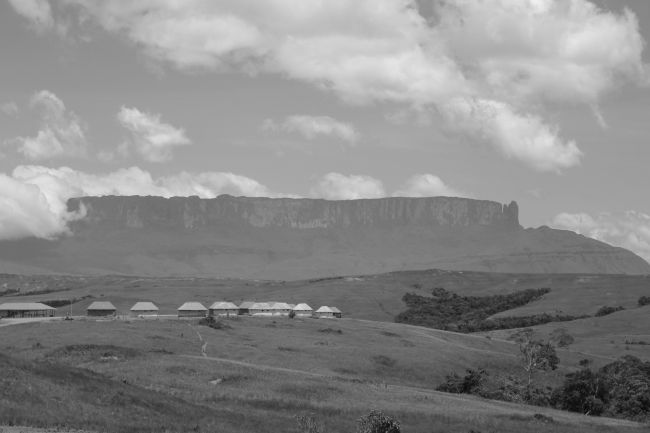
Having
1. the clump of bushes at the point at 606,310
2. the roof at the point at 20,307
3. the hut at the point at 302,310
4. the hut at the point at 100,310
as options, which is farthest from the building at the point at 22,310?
the clump of bushes at the point at 606,310

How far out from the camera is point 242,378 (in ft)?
205

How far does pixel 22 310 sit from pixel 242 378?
9973cm

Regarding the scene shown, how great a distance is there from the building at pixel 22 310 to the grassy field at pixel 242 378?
4175cm

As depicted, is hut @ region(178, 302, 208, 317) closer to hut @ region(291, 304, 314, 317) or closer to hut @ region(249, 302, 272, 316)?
hut @ region(249, 302, 272, 316)

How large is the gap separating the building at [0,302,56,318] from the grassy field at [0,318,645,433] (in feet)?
137

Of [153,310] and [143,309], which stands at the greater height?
[143,309]

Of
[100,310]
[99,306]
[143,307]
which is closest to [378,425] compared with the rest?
[143,307]

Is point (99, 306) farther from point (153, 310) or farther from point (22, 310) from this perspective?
point (22, 310)

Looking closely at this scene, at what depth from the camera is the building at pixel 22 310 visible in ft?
485

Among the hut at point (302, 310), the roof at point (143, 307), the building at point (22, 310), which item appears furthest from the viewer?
the hut at point (302, 310)

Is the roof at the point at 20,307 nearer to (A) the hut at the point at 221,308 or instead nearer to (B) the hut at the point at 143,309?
(B) the hut at the point at 143,309

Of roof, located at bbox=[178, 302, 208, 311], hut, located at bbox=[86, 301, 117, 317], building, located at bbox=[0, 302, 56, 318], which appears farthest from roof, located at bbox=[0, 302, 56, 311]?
roof, located at bbox=[178, 302, 208, 311]

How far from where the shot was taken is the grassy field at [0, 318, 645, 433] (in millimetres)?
39000

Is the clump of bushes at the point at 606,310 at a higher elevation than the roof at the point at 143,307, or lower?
higher
